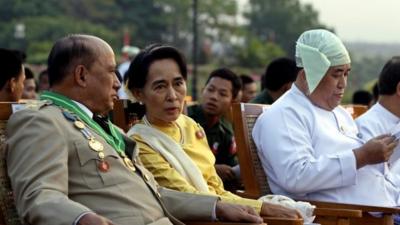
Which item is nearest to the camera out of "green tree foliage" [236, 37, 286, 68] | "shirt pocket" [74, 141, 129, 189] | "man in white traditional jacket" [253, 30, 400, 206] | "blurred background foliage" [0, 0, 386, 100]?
"shirt pocket" [74, 141, 129, 189]

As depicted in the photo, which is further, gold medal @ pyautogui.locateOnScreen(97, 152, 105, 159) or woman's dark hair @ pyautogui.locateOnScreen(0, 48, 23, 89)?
woman's dark hair @ pyautogui.locateOnScreen(0, 48, 23, 89)

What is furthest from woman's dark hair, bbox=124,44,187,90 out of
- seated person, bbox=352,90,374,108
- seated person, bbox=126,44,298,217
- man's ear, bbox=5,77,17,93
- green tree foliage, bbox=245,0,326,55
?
green tree foliage, bbox=245,0,326,55

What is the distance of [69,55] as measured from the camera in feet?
11.3

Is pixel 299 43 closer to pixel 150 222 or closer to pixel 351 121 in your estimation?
pixel 351 121

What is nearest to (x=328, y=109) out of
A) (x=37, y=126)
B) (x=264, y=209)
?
(x=264, y=209)

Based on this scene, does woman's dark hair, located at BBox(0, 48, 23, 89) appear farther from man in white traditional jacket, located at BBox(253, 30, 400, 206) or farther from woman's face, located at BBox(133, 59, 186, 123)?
man in white traditional jacket, located at BBox(253, 30, 400, 206)

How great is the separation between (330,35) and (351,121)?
541 mm

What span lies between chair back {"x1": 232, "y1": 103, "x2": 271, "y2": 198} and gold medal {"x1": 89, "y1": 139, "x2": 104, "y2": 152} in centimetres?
133

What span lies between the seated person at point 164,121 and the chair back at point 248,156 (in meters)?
0.52

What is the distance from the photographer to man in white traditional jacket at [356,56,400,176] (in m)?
5.05

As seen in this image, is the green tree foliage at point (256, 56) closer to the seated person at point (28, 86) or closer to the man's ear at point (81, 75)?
the seated person at point (28, 86)

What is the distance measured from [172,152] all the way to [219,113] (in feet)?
7.78

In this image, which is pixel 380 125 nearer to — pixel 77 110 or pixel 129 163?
pixel 129 163

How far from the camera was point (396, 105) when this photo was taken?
16.8 ft
